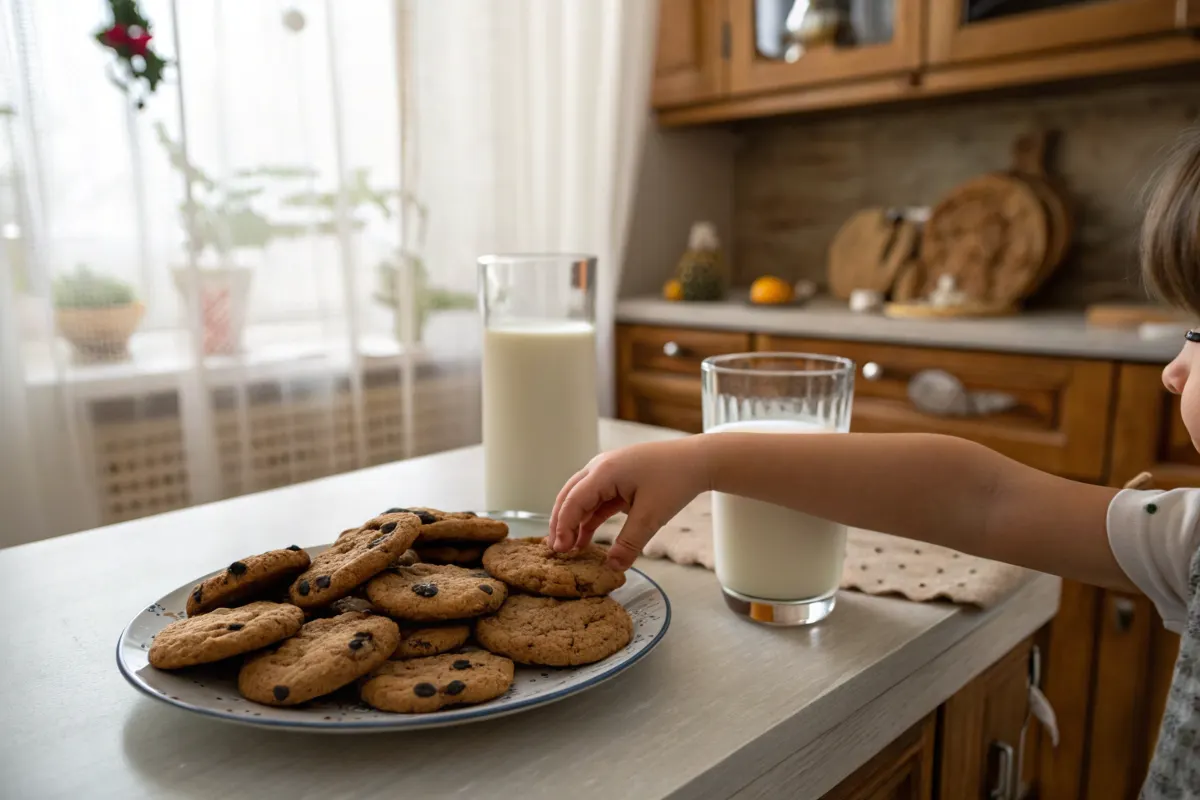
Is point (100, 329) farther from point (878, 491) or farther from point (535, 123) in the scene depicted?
point (878, 491)

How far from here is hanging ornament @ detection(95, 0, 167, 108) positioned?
1477 millimetres

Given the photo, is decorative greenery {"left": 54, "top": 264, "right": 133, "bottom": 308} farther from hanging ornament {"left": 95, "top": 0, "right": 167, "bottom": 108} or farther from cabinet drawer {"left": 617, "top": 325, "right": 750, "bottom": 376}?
cabinet drawer {"left": 617, "top": 325, "right": 750, "bottom": 376}

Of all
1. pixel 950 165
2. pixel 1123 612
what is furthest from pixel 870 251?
pixel 1123 612

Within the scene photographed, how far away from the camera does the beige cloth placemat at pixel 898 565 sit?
663 millimetres

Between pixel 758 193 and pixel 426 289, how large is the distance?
1.14 meters

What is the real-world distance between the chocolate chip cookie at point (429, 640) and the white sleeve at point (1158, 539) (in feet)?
1.54

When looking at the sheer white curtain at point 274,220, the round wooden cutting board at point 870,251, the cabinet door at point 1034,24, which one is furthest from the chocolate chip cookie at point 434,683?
the round wooden cutting board at point 870,251

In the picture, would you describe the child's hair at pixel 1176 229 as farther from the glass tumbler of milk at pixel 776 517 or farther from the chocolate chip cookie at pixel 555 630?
the chocolate chip cookie at pixel 555 630

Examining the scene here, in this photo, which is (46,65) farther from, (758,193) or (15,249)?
(758,193)

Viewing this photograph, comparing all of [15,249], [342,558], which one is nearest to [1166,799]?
[342,558]

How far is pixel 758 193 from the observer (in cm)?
265

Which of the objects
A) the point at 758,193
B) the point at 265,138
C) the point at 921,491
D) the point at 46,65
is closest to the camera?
the point at 921,491

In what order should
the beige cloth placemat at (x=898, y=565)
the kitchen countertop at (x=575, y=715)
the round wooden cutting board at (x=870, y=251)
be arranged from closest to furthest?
the kitchen countertop at (x=575, y=715) → the beige cloth placemat at (x=898, y=565) → the round wooden cutting board at (x=870, y=251)

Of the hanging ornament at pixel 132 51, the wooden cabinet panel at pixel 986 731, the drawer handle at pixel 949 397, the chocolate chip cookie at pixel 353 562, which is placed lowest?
the wooden cabinet panel at pixel 986 731
